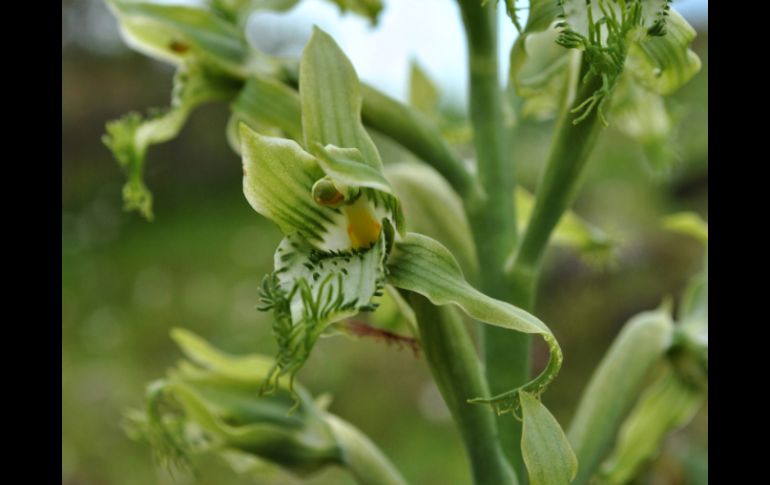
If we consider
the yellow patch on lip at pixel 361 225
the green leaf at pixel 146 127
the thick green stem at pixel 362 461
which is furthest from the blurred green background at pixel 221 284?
the yellow patch on lip at pixel 361 225

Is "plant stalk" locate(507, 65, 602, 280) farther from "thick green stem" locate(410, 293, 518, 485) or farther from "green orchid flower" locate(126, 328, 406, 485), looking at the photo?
"green orchid flower" locate(126, 328, 406, 485)

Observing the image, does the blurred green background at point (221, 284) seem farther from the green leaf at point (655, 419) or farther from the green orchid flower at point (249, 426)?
the green orchid flower at point (249, 426)

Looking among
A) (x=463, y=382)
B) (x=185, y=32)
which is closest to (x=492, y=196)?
(x=463, y=382)

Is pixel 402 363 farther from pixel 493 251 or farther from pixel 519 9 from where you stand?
pixel 519 9

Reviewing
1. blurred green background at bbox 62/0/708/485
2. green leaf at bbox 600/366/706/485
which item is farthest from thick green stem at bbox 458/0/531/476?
blurred green background at bbox 62/0/708/485

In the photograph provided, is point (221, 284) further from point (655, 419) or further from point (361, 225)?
point (361, 225)
